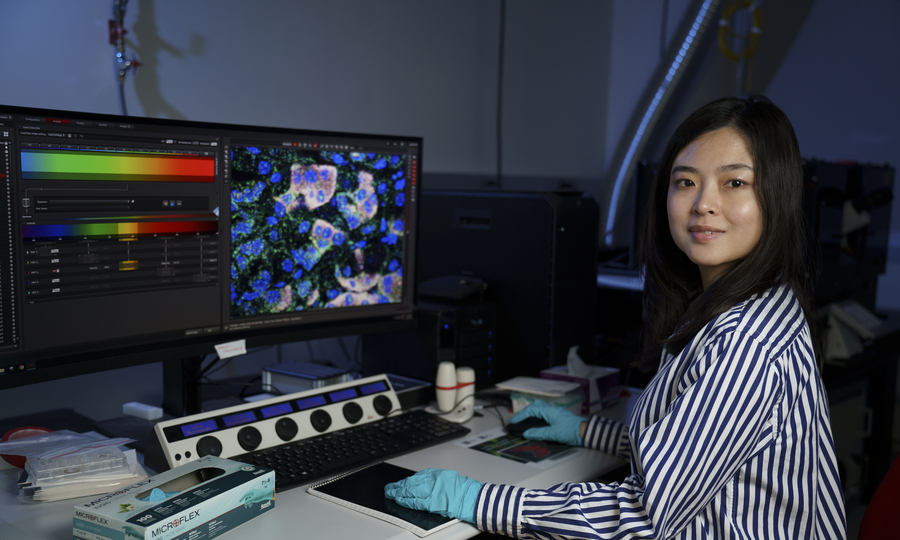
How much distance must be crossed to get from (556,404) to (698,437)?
1.83ft

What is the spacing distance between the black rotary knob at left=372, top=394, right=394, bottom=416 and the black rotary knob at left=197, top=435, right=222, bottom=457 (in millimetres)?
330

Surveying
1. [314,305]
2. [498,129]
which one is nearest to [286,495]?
[314,305]

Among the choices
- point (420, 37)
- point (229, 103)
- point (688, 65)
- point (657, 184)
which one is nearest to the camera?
point (657, 184)

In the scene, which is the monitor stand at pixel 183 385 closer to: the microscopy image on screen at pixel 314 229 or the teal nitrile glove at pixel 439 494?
the microscopy image on screen at pixel 314 229

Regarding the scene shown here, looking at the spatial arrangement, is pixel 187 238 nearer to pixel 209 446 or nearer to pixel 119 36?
pixel 209 446

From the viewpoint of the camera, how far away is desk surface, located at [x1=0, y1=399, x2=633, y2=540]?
2.97 feet

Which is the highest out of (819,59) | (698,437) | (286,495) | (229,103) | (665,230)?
(819,59)

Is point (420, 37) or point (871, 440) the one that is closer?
point (420, 37)

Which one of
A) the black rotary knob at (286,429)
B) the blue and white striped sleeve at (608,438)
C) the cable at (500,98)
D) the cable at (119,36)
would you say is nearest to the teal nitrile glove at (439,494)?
the black rotary knob at (286,429)

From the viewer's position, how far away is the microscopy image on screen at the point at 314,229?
125 cm

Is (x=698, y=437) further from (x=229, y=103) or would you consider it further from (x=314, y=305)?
Answer: (x=229, y=103)

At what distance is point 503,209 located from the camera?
1.71 m

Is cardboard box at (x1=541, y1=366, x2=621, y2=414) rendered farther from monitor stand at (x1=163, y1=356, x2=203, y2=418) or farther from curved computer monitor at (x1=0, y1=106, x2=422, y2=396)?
monitor stand at (x1=163, y1=356, x2=203, y2=418)

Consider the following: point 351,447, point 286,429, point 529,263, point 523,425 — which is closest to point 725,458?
point 523,425
